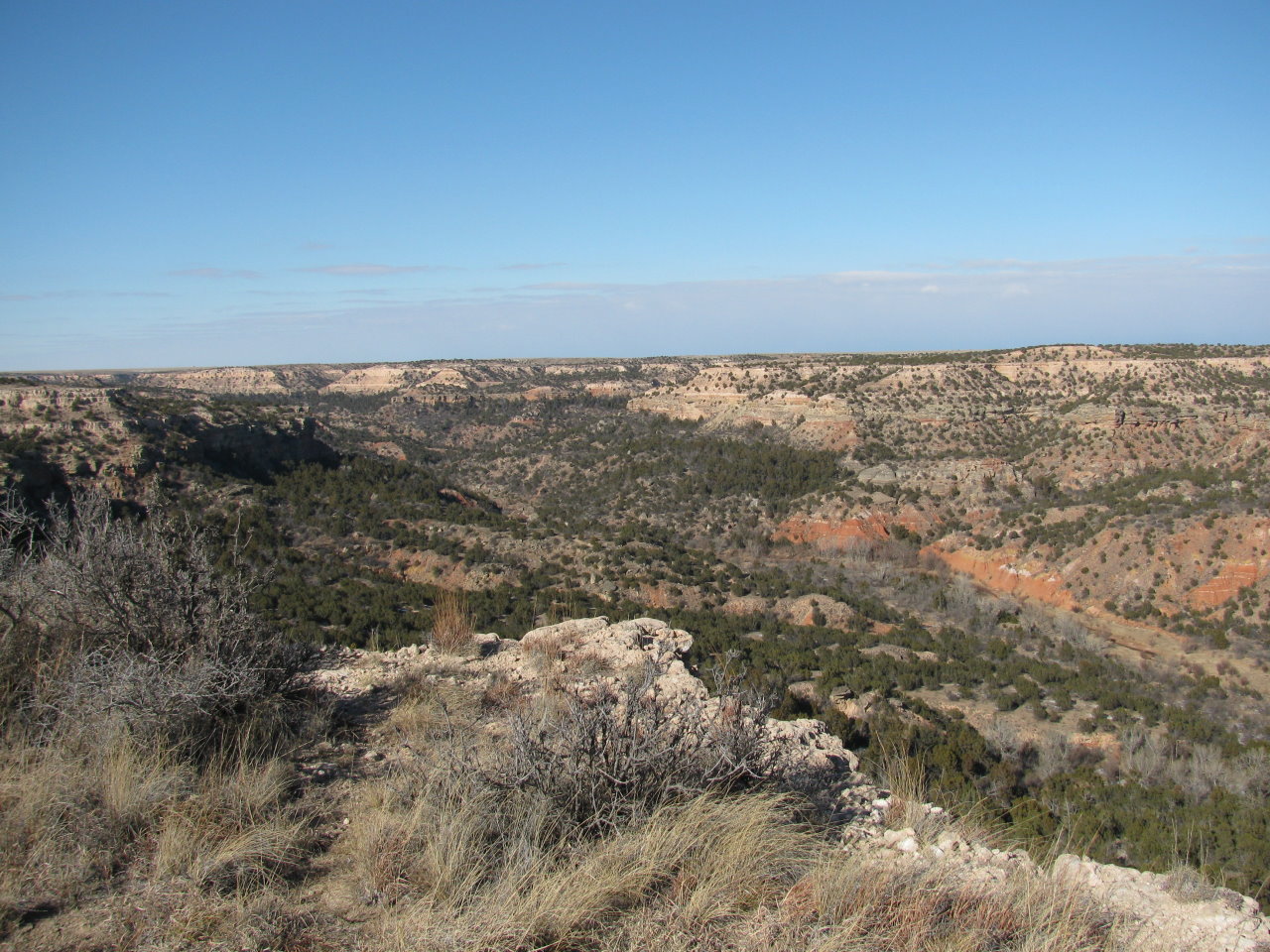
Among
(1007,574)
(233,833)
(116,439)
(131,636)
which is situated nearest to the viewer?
(233,833)

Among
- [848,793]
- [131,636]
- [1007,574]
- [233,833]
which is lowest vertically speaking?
[1007,574]

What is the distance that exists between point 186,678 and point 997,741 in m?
12.6

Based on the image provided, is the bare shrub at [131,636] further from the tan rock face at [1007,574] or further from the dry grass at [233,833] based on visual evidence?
the tan rock face at [1007,574]

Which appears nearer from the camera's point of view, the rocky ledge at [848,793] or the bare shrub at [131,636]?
the rocky ledge at [848,793]

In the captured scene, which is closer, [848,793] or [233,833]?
[233,833]

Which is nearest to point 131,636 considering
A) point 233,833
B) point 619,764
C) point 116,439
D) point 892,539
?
point 233,833

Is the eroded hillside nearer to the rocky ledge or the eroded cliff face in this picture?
the eroded cliff face

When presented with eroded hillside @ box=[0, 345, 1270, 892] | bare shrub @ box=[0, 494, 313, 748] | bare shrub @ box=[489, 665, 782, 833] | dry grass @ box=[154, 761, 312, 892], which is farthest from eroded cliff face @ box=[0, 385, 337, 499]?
bare shrub @ box=[489, 665, 782, 833]

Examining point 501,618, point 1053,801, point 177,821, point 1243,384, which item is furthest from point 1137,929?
point 1243,384

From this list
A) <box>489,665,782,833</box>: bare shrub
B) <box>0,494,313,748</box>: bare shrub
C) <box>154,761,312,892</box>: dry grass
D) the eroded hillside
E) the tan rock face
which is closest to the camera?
<box>154,761,312,892</box>: dry grass

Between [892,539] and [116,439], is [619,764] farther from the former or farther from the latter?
[892,539]

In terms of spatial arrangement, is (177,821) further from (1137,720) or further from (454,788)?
(1137,720)

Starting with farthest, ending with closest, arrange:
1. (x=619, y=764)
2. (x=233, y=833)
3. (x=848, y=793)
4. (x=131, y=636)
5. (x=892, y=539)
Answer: (x=892, y=539) < (x=848, y=793) < (x=131, y=636) < (x=619, y=764) < (x=233, y=833)

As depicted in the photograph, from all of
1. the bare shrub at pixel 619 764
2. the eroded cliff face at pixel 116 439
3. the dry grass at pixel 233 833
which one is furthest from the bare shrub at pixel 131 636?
the eroded cliff face at pixel 116 439
